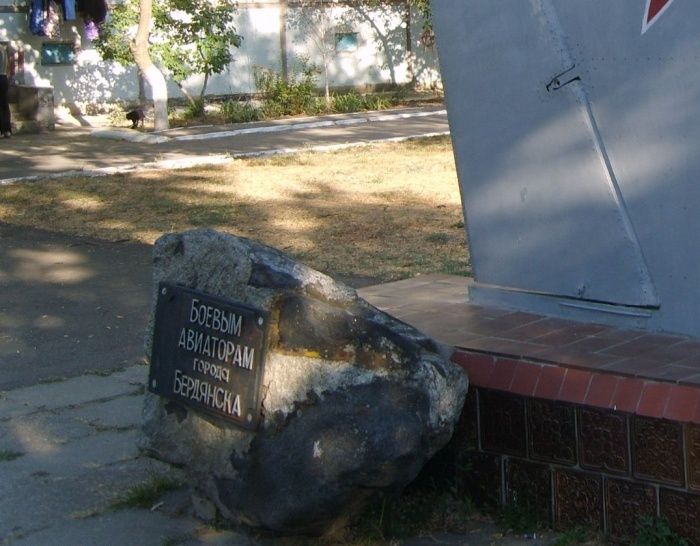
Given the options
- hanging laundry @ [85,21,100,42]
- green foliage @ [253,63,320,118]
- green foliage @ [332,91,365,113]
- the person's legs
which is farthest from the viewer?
green foliage @ [332,91,365,113]

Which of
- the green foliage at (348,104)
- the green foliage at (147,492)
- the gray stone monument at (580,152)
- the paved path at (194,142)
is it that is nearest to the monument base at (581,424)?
the gray stone monument at (580,152)

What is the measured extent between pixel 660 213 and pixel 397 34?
87.0 feet

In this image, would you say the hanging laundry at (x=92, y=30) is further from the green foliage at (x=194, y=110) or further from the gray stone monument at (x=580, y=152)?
the gray stone monument at (x=580, y=152)

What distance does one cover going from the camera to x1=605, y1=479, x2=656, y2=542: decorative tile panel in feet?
12.0

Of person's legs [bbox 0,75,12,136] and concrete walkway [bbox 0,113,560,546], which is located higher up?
person's legs [bbox 0,75,12,136]

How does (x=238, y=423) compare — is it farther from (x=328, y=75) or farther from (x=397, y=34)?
(x=397, y=34)

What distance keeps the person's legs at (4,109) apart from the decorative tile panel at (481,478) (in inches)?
727

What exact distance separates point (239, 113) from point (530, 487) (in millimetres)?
20638

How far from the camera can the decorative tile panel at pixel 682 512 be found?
357 centimetres

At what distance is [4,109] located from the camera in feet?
70.5

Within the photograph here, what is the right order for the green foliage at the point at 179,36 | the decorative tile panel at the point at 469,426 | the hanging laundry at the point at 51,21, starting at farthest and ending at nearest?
1. the hanging laundry at the point at 51,21
2. the green foliage at the point at 179,36
3. the decorative tile panel at the point at 469,426

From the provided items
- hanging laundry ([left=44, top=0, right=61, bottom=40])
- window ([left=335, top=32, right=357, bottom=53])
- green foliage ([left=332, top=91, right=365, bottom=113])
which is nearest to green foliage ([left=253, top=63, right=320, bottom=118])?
green foliage ([left=332, top=91, right=365, bottom=113])

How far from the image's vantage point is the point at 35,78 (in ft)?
80.6

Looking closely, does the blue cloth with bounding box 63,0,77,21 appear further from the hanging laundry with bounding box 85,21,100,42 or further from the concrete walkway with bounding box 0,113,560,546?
the concrete walkway with bounding box 0,113,560,546
